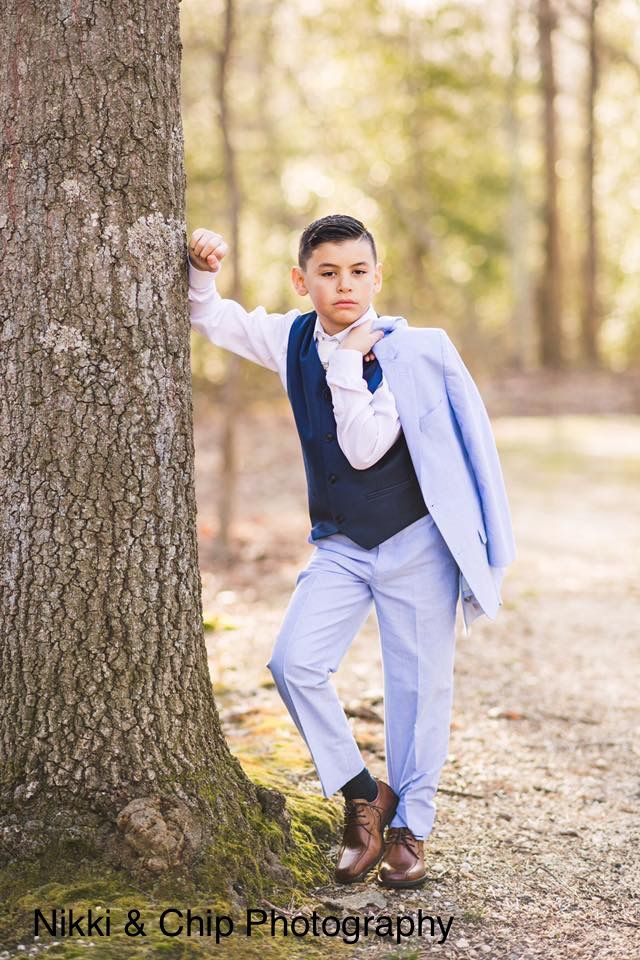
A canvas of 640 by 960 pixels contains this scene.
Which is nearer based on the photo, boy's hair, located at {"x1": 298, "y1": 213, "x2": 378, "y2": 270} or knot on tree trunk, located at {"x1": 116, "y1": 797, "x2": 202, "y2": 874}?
knot on tree trunk, located at {"x1": 116, "y1": 797, "x2": 202, "y2": 874}

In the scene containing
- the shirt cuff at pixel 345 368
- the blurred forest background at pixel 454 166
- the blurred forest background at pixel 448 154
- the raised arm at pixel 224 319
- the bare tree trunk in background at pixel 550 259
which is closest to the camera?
the shirt cuff at pixel 345 368

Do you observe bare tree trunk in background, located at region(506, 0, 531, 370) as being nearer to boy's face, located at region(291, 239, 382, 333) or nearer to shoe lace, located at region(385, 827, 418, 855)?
boy's face, located at region(291, 239, 382, 333)

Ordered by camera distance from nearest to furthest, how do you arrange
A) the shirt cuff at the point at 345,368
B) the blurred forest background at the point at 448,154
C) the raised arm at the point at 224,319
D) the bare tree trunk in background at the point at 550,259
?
the shirt cuff at the point at 345,368, the raised arm at the point at 224,319, the blurred forest background at the point at 448,154, the bare tree trunk in background at the point at 550,259

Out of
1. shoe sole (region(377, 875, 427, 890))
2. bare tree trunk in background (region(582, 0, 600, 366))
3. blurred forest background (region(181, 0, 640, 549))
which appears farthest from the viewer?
bare tree trunk in background (region(582, 0, 600, 366))

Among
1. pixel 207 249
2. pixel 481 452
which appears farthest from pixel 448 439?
pixel 207 249

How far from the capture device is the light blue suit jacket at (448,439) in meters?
3.40

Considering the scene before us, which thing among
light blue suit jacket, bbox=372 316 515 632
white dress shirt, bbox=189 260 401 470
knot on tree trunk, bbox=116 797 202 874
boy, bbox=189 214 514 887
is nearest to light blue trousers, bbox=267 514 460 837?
boy, bbox=189 214 514 887

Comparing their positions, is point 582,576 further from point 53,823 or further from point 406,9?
point 406,9

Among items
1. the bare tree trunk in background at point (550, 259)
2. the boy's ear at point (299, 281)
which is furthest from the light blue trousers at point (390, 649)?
the bare tree trunk in background at point (550, 259)

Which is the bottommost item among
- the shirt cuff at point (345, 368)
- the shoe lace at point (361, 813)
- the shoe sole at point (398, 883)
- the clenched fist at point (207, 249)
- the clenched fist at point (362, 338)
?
the shoe sole at point (398, 883)

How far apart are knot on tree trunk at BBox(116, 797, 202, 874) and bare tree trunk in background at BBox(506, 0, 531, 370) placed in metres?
21.2

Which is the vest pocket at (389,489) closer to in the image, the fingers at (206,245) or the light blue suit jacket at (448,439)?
the light blue suit jacket at (448,439)

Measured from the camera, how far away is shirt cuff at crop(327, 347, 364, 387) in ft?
10.6

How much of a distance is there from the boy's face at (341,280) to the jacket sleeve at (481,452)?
0.90 ft
